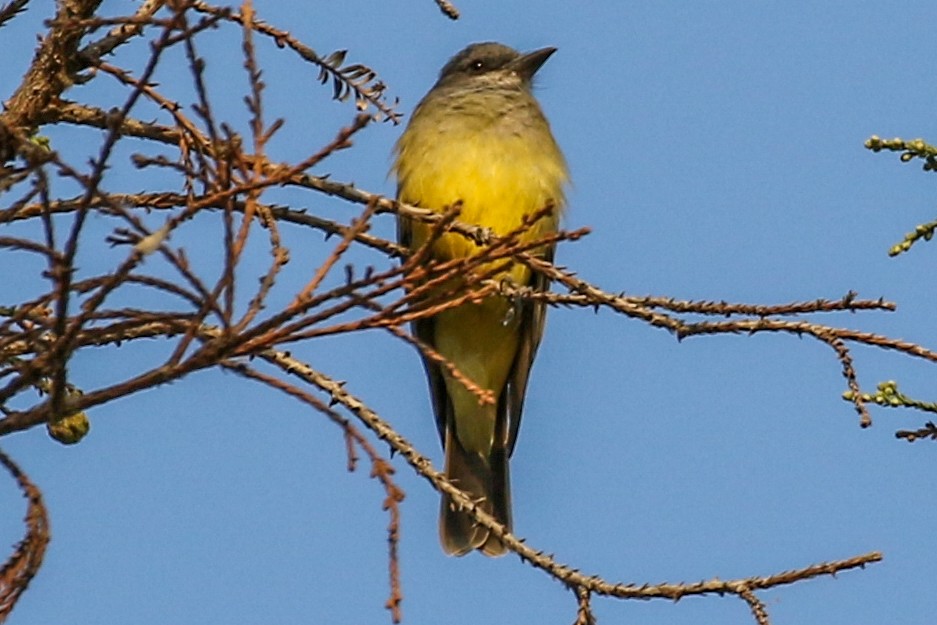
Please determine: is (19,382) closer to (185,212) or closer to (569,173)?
(185,212)

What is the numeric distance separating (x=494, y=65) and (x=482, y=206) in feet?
5.07

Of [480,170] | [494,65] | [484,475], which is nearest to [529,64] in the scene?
[494,65]

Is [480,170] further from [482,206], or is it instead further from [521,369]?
[521,369]

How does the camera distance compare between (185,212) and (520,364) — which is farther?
(520,364)

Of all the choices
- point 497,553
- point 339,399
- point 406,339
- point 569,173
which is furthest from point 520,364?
point 406,339

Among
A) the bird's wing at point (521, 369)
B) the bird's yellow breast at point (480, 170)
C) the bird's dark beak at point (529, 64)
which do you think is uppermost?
the bird's dark beak at point (529, 64)

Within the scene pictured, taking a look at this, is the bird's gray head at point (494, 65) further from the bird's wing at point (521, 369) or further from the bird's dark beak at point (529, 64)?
the bird's wing at point (521, 369)

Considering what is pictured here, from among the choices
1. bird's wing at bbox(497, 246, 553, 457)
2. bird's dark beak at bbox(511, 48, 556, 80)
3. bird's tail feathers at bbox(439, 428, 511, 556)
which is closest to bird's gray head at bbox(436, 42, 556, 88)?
bird's dark beak at bbox(511, 48, 556, 80)

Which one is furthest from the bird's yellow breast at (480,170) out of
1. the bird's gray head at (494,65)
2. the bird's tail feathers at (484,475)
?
the bird's tail feathers at (484,475)

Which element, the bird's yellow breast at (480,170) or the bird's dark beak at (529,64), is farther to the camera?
the bird's dark beak at (529,64)

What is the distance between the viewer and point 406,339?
2771 millimetres

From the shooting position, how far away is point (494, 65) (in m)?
7.63

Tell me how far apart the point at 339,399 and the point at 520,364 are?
3810 mm

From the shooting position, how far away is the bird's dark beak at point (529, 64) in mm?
7574
